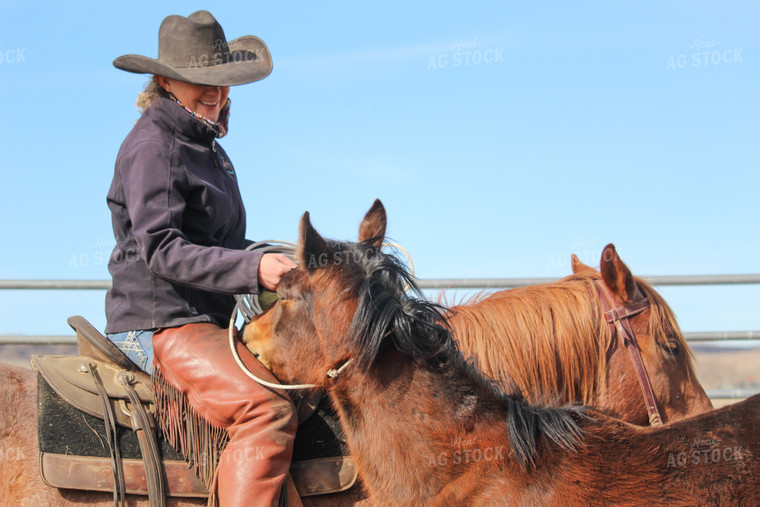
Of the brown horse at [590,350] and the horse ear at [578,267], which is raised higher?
the horse ear at [578,267]

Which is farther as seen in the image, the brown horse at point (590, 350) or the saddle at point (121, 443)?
the brown horse at point (590, 350)

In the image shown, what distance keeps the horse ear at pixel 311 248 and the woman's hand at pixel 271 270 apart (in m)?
0.10

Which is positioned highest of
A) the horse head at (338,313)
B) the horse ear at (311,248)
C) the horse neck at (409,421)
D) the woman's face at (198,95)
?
the woman's face at (198,95)

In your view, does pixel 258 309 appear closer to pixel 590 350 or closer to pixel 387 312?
pixel 387 312

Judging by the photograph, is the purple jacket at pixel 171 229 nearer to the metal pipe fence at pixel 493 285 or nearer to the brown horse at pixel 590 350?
the brown horse at pixel 590 350

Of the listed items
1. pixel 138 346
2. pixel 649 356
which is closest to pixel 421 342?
pixel 138 346

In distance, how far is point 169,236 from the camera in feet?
8.21

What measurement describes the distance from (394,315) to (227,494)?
90 centimetres

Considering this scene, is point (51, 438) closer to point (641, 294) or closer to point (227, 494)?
point (227, 494)

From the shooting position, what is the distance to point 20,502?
273 centimetres

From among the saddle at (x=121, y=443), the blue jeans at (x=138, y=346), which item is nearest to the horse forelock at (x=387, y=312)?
the saddle at (x=121, y=443)

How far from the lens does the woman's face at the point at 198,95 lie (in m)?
2.87

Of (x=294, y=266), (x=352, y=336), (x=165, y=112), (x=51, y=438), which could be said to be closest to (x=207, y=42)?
(x=165, y=112)

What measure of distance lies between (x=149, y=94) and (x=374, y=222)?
1.21m
